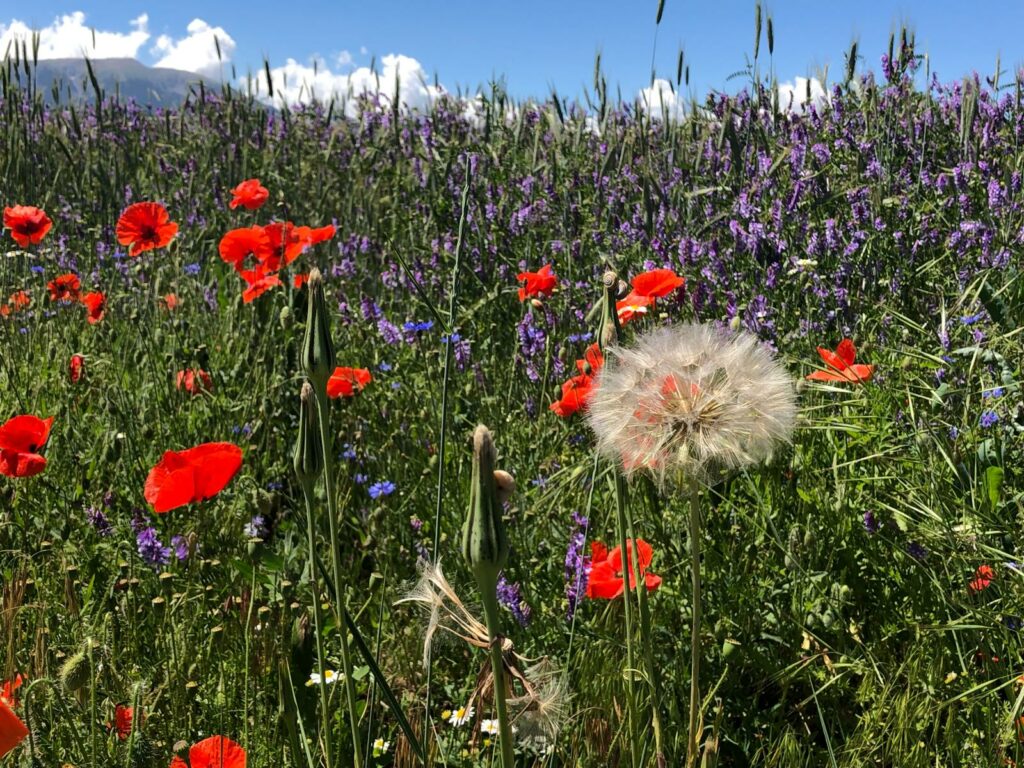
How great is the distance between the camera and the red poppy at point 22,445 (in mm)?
1772

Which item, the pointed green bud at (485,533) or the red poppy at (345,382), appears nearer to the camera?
the pointed green bud at (485,533)

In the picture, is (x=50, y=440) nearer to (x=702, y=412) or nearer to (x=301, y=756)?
(x=301, y=756)

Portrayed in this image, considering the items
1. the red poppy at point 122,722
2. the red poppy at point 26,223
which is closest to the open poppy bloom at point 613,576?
the red poppy at point 122,722

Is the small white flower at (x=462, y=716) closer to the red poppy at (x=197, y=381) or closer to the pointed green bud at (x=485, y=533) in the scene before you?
the pointed green bud at (x=485, y=533)

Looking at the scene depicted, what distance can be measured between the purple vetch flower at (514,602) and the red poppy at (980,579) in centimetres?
85

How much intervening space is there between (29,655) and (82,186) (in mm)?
4146

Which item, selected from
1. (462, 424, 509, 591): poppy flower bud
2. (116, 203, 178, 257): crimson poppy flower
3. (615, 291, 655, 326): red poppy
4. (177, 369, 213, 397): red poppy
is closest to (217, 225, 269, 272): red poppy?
(177, 369, 213, 397): red poppy

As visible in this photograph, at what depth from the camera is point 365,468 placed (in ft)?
8.89

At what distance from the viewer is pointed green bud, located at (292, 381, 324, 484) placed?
0.94 m

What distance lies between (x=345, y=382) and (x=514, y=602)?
0.86 metres

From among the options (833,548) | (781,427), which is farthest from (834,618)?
(781,427)

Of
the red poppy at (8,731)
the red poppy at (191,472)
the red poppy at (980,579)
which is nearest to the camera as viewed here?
the red poppy at (8,731)

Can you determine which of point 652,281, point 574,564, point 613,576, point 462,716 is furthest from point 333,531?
point 652,281

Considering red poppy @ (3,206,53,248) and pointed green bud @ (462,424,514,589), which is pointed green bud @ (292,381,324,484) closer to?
pointed green bud @ (462,424,514,589)
